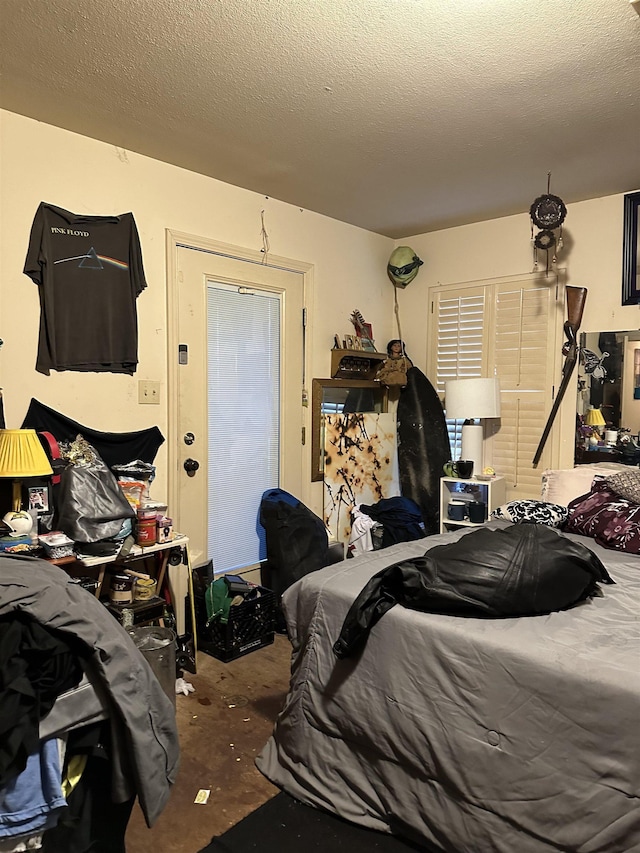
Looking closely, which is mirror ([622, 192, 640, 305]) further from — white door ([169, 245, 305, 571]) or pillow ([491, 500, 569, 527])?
white door ([169, 245, 305, 571])

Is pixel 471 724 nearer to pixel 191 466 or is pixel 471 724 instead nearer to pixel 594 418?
pixel 191 466

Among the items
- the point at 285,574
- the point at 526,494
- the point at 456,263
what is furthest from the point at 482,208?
the point at 285,574

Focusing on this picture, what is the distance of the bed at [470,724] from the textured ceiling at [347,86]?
1857 mm

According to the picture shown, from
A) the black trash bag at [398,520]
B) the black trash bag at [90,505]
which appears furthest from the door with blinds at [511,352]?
the black trash bag at [90,505]

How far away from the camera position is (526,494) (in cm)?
395

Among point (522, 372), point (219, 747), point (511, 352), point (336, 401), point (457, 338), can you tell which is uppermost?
point (457, 338)

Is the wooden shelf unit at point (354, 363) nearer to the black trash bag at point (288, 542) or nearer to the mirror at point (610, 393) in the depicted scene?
the black trash bag at point (288, 542)

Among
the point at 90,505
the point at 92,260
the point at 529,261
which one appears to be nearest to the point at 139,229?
the point at 92,260

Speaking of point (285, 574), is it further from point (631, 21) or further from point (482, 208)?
point (631, 21)

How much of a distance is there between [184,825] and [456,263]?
3701 mm

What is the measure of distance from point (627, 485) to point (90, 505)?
2469 millimetres

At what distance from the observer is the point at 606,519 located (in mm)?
2676

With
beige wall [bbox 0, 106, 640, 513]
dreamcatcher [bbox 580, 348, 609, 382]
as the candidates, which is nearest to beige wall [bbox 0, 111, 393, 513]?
beige wall [bbox 0, 106, 640, 513]

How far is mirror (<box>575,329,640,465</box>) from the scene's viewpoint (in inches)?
136
